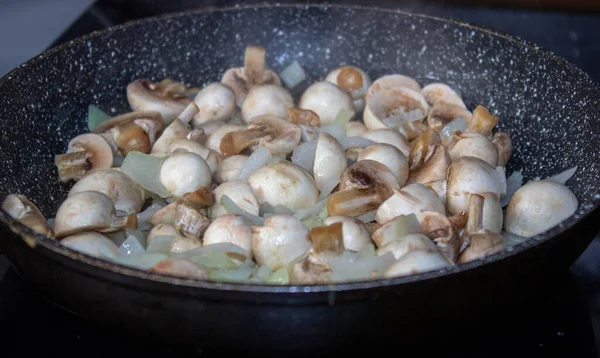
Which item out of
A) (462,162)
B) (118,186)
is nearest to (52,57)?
(118,186)

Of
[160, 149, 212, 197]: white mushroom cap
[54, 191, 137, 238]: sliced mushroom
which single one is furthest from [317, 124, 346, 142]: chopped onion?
[54, 191, 137, 238]: sliced mushroom

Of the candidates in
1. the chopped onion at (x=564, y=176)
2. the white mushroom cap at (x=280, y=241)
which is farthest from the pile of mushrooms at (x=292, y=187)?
the chopped onion at (x=564, y=176)

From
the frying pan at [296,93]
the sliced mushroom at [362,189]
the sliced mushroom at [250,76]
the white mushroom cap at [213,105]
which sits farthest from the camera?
the sliced mushroom at [250,76]

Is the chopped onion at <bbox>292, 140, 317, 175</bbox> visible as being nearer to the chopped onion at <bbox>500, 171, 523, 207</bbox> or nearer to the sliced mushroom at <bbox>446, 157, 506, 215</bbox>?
the sliced mushroom at <bbox>446, 157, 506, 215</bbox>

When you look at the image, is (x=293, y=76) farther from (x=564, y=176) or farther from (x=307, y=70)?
(x=564, y=176)

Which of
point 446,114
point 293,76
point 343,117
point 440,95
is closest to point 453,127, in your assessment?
point 446,114

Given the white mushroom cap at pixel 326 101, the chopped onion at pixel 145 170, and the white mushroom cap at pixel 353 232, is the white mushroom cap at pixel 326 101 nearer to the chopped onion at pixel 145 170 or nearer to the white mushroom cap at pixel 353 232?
the chopped onion at pixel 145 170
